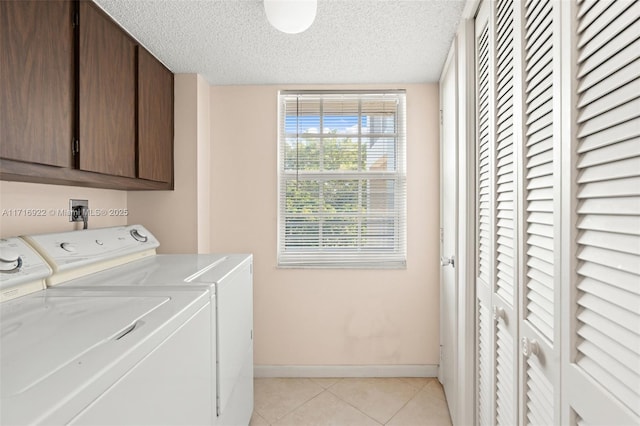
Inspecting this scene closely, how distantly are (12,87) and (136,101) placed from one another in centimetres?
78

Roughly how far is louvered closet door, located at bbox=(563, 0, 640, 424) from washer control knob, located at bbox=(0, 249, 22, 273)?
1677mm

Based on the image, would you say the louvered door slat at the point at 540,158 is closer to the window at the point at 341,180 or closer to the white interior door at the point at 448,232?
the white interior door at the point at 448,232

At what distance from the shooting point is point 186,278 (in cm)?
135

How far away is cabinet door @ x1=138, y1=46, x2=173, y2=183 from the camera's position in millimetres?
1909

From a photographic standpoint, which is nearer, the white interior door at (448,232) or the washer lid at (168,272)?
the washer lid at (168,272)

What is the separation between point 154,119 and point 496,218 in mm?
1999

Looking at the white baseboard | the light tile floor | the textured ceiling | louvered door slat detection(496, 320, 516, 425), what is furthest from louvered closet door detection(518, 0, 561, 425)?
the white baseboard

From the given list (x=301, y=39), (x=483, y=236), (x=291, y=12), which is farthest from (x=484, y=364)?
(x=301, y=39)

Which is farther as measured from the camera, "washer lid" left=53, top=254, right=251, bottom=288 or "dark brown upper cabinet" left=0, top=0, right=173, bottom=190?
"washer lid" left=53, top=254, right=251, bottom=288

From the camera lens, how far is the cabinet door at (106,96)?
1.46m

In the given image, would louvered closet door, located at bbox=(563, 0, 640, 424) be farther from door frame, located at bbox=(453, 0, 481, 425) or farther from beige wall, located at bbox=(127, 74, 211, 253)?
beige wall, located at bbox=(127, 74, 211, 253)

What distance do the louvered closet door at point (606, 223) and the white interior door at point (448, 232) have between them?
3.80ft

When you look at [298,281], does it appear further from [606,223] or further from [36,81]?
[606,223]

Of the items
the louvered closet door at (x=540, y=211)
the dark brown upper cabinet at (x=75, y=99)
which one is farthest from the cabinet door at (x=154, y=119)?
the louvered closet door at (x=540, y=211)
